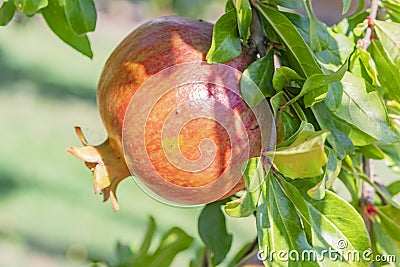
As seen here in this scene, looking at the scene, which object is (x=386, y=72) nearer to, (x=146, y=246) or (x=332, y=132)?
(x=332, y=132)

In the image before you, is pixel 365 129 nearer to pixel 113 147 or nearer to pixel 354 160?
pixel 354 160

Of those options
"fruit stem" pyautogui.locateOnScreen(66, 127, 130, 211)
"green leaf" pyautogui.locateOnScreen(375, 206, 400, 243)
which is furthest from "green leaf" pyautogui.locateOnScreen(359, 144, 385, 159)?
"fruit stem" pyautogui.locateOnScreen(66, 127, 130, 211)

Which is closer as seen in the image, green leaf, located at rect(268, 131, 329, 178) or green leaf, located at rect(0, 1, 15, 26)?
green leaf, located at rect(268, 131, 329, 178)

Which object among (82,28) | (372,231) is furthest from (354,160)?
(82,28)

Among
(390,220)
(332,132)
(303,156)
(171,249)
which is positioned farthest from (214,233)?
(303,156)

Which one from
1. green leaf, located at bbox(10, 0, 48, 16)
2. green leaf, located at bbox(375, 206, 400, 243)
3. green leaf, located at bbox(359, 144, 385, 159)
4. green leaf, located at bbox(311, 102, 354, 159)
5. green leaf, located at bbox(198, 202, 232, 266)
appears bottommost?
green leaf, located at bbox(198, 202, 232, 266)

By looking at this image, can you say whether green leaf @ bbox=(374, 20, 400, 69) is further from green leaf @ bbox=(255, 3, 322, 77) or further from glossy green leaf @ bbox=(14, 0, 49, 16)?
glossy green leaf @ bbox=(14, 0, 49, 16)

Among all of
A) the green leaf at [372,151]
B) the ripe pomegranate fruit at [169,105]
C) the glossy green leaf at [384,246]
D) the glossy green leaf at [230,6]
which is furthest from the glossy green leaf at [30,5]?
the glossy green leaf at [384,246]

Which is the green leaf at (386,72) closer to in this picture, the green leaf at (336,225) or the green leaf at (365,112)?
the green leaf at (365,112)
